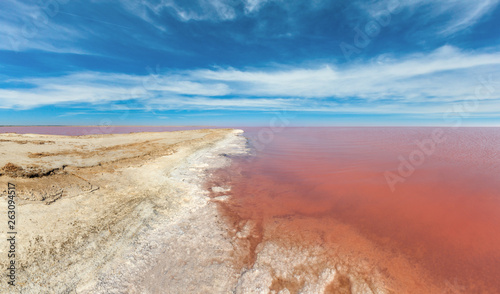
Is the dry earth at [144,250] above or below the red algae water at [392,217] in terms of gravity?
below

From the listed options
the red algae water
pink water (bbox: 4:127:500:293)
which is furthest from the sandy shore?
A: pink water (bbox: 4:127:500:293)

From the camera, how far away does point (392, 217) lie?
554cm

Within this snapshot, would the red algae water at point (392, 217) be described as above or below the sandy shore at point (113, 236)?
above

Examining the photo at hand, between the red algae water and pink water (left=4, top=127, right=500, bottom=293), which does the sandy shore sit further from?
pink water (left=4, top=127, right=500, bottom=293)

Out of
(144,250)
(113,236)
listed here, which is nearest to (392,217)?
(144,250)

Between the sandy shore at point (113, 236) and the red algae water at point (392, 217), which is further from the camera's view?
the red algae water at point (392, 217)

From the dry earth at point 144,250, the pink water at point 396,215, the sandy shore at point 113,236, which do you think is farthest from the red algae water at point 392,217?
the sandy shore at point 113,236

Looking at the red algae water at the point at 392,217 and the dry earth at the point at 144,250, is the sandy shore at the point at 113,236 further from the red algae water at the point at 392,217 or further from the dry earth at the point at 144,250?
the red algae water at the point at 392,217

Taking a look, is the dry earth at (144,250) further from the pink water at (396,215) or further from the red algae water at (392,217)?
the pink water at (396,215)

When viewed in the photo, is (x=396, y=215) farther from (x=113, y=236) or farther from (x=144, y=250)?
(x=113, y=236)

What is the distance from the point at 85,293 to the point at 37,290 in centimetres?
72

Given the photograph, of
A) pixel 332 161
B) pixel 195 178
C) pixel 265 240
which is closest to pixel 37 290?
pixel 265 240

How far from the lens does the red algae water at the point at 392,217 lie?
370cm

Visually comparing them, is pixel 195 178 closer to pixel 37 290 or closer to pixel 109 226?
pixel 109 226
